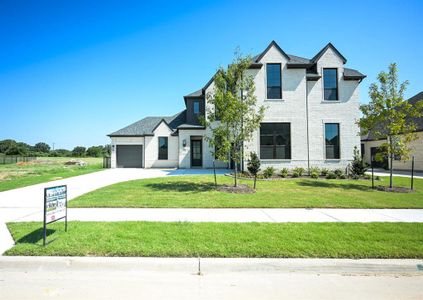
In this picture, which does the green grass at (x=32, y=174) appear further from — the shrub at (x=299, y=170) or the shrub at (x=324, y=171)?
the shrub at (x=324, y=171)

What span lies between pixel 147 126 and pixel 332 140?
61.0ft

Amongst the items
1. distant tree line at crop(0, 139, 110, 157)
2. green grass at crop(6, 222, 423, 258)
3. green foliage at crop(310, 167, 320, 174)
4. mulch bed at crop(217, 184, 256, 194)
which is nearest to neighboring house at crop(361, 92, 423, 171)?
green foliage at crop(310, 167, 320, 174)

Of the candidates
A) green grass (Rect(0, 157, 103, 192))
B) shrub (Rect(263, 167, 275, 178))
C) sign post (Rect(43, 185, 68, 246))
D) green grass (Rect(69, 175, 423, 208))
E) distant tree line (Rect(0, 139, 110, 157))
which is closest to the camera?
sign post (Rect(43, 185, 68, 246))

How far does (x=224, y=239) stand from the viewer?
14.4ft

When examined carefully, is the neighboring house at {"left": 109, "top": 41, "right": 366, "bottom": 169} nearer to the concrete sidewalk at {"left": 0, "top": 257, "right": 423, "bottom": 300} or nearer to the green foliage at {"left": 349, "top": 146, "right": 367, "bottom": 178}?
the green foliage at {"left": 349, "top": 146, "right": 367, "bottom": 178}

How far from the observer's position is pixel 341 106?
51.9 feet

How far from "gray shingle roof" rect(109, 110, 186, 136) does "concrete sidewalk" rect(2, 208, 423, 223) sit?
17606mm

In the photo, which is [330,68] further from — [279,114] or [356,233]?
[356,233]

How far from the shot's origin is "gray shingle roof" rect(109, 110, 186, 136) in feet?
78.8

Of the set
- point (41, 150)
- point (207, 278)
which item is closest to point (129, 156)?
point (207, 278)

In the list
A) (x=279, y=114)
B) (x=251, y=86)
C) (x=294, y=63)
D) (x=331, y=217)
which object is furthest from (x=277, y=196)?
(x=294, y=63)

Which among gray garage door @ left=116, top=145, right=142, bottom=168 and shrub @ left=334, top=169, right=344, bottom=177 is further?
gray garage door @ left=116, top=145, right=142, bottom=168

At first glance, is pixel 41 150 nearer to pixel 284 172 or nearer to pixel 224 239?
pixel 284 172

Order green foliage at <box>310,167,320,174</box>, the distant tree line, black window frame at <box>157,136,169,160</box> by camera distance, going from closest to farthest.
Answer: green foliage at <box>310,167,320,174</box> < black window frame at <box>157,136,169,160</box> < the distant tree line
